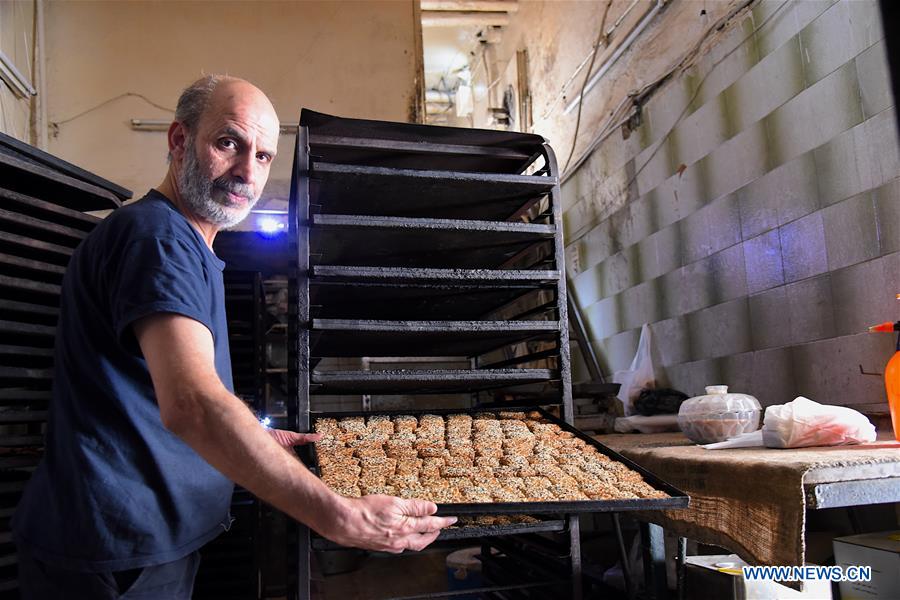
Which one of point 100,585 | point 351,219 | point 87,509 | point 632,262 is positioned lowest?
point 100,585

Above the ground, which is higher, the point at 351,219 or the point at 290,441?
the point at 351,219

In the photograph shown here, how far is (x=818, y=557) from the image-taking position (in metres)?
2.51

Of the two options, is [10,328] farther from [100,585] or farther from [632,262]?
[632,262]

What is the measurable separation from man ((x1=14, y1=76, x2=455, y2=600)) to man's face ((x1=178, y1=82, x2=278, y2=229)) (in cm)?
7

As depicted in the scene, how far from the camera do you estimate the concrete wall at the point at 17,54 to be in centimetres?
504

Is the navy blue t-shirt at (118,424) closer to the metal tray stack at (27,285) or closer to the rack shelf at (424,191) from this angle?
the rack shelf at (424,191)

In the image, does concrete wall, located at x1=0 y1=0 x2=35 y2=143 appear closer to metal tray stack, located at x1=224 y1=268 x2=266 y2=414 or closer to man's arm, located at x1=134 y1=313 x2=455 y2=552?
metal tray stack, located at x1=224 y1=268 x2=266 y2=414

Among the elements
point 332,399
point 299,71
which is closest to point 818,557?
point 332,399

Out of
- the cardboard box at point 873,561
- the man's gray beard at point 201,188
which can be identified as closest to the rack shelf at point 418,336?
the man's gray beard at point 201,188

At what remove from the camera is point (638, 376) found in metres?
4.32

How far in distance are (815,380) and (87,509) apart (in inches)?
114

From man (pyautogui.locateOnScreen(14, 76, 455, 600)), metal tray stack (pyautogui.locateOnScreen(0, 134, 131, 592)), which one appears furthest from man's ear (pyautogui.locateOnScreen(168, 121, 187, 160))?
metal tray stack (pyautogui.locateOnScreen(0, 134, 131, 592))

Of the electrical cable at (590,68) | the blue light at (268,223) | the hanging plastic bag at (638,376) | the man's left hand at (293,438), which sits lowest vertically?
the man's left hand at (293,438)

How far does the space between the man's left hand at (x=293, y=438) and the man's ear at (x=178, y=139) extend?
2.43 ft
